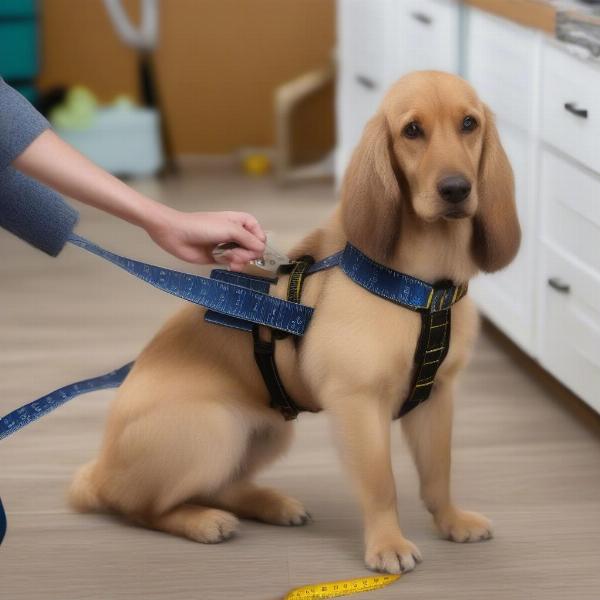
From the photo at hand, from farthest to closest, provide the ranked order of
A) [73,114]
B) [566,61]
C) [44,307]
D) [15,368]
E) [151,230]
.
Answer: [73,114]
[44,307]
[15,368]
[566,61]
[151,230]

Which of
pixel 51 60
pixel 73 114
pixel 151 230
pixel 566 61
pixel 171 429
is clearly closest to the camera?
pixel 151 230

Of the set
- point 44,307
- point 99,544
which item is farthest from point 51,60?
point 99,544

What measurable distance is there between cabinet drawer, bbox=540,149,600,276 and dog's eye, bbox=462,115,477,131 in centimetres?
69

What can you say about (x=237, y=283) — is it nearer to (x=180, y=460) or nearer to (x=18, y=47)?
(x=180, y=460)

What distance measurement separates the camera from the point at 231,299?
183cm

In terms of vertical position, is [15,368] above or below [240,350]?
below

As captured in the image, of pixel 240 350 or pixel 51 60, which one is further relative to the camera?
pixel 51 60

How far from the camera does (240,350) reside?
1.88 meters

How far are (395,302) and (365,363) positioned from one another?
0.34ft

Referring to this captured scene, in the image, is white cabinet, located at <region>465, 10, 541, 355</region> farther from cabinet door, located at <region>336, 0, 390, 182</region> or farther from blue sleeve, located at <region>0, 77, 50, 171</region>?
blue sleeve, located at <region>0, 77, 50, 171</region>

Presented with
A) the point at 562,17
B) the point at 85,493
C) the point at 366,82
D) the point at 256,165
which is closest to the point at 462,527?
the point at 85,493

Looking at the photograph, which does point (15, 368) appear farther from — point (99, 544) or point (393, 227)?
point (393, 227)

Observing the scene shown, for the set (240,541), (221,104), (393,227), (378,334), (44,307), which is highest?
(393,227)

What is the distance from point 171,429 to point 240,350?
0.17 m
